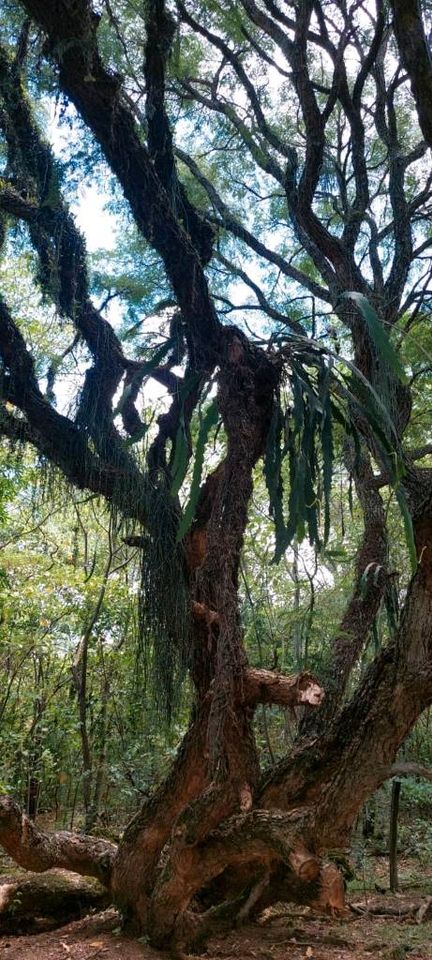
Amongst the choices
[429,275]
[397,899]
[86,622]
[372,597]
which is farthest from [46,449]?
[397,899]

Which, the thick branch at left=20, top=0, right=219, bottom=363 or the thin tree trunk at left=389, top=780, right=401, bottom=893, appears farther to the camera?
the thin tree trunk at left=389, top=780, right=401, bottom=893

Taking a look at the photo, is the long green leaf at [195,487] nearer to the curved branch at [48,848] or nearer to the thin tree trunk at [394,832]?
the curved branch at [48,848]

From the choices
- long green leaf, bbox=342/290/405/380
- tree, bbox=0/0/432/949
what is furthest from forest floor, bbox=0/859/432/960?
long green leaf, bbox=342/290/405/380

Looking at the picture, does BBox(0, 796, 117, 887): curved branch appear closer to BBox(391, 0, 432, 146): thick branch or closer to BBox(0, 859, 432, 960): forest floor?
BBox(0, 859, 432, 960): forest floor

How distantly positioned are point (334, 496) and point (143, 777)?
11.1 ft

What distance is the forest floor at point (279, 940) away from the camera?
3311mm

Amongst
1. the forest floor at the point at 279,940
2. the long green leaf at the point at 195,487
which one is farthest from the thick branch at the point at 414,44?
the forest floor at the point at 279,940

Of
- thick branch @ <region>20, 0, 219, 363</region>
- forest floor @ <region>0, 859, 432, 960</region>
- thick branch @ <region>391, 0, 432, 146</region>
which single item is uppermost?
thick branch @ <region>391, 0, 432, 146</region>

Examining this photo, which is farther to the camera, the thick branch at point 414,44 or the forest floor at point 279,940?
the forest floor at point 279,940

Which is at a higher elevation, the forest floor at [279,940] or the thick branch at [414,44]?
the thick branch at [414,44]

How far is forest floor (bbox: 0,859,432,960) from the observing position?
331 centimetres

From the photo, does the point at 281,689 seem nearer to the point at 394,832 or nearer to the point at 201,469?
the point at 201,469

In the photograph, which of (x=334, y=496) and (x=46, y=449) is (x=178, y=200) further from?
(x=334, y=496)

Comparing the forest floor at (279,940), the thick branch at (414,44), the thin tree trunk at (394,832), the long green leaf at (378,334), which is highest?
the thick branch at (414,44)
